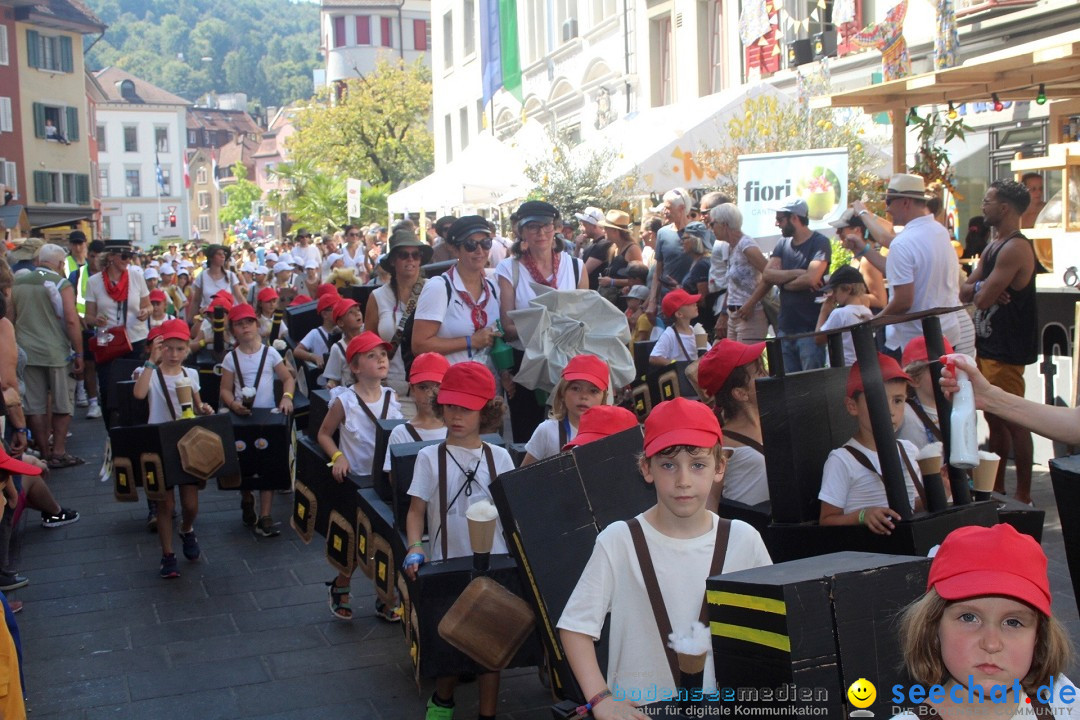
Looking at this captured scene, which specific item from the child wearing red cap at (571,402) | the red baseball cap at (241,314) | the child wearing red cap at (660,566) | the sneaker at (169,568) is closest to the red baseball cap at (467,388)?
the child wearing red cap at (571,402)

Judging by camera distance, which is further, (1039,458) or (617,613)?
(1039,458)

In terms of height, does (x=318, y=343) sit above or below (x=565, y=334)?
below

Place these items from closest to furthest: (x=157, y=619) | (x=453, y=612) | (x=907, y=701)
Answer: (x=907, y=701) < (x=453, y=612) < (x=157, y=619)

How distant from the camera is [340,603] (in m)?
6.52

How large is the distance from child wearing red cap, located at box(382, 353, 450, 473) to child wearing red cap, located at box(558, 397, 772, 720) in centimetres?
254

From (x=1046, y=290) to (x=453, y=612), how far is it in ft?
21.7

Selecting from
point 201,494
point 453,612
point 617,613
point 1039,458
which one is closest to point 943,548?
point 617,613

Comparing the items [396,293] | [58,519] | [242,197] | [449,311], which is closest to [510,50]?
[396,293]

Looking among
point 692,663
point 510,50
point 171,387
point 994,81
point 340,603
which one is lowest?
point 340,603

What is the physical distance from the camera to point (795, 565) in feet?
9.94

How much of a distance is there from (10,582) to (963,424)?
581cm

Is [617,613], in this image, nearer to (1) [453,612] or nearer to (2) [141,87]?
(1) [453,612]

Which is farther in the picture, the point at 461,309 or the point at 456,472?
the point at 461,309

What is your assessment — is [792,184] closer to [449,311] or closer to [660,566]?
[449,311]
